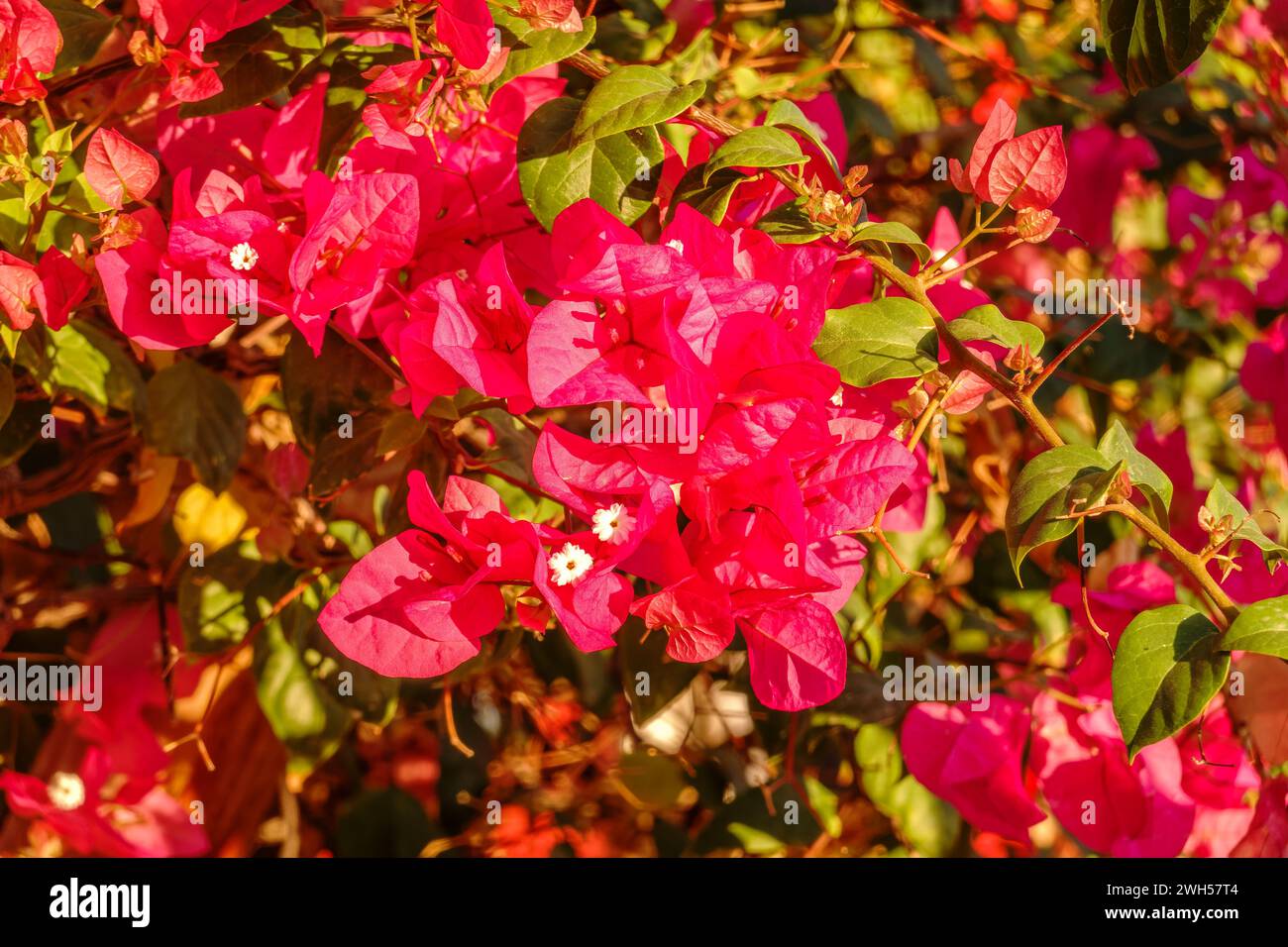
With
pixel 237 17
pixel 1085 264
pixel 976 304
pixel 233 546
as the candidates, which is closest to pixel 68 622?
pixel 233 546

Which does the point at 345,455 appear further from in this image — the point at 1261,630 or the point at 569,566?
the point at 1261,630

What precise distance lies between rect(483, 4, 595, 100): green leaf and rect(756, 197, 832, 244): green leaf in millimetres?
126

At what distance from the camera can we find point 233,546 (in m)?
0.84

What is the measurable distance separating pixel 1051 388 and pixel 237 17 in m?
0.72

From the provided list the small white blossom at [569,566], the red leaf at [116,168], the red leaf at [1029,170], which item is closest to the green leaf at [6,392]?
the red leaf at [116,168]

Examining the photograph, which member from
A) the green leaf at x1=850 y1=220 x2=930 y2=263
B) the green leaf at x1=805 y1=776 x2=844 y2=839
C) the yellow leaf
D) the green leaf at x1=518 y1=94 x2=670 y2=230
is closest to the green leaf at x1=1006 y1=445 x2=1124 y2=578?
the green leaf at x1=850 y1=220 x2=930 y2=263

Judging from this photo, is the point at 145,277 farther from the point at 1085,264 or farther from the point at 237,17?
the point at 1085,264

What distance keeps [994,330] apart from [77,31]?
54cm

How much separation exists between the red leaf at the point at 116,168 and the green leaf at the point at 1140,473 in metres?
0.50

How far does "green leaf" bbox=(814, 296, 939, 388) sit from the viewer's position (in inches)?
20.9

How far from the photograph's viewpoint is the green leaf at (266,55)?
626mm

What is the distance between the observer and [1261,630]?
1.61 ft

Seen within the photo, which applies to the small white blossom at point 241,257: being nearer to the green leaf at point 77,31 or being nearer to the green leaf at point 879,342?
the green leaf at point 77,31

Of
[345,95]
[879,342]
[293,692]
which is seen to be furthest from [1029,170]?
[293,692]
